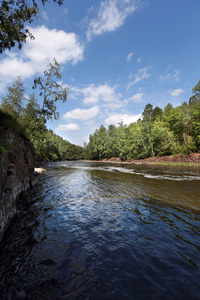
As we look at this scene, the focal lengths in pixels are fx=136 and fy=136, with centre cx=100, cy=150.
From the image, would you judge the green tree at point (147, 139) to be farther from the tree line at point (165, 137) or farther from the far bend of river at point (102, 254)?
the far bend of river at point (102, 254)

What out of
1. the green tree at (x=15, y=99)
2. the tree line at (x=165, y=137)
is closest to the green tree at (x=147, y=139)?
the tree line at (x=165, y=137)

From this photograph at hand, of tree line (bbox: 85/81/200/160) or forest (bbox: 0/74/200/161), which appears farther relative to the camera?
tree line (bbox: 85/81/200/160)

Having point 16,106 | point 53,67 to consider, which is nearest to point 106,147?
point 16,106

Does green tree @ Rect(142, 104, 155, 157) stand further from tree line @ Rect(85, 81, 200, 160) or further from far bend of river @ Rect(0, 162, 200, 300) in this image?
far bend of river @ Rect(0, 162, 200, 300)

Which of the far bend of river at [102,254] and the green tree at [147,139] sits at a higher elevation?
the green tree at [147,139]

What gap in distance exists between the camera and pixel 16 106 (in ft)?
141

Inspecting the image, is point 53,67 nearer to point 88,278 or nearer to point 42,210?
point 42,210

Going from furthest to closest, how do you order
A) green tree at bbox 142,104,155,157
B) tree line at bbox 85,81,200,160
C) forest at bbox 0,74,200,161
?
green tree at bbox 142,104,155,157, tree line at bbox 85,81,200,160, forest at bbox 0,74,200,161

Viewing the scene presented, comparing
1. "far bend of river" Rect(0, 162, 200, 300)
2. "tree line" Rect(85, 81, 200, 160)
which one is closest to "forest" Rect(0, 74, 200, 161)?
"tree line" Rect(85, 81, 200, 160)

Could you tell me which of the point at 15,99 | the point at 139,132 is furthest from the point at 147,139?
the point at 15,99

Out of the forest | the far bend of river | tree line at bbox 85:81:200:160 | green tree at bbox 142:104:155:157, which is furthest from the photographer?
green tree at bbox 142:104:155:157

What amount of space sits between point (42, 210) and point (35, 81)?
3074 cm

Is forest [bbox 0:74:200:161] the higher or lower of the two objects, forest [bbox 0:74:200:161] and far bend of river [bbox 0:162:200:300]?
the higher

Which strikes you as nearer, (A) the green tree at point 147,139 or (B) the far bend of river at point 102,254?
(B) the far bend of river at point 102,254
